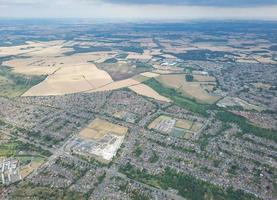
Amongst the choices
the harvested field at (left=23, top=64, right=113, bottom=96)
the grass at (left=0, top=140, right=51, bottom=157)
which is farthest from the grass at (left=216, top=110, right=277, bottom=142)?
the harvested field at (left=23, top=64, right=113, bottom=96)

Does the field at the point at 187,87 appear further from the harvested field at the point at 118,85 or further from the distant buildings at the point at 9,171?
the distant buildings at the point at 9,171

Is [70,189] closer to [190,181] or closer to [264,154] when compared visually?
[190,181]

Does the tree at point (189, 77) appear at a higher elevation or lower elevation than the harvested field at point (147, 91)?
lower

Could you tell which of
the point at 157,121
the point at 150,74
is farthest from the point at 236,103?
the point at 150,74

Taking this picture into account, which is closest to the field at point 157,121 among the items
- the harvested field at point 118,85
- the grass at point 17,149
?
the grass at point 17,149

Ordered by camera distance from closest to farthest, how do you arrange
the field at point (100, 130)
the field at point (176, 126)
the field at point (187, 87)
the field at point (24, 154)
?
the field at point (24, 154) → the field at point (100, 130) → the field at point (176, 126) → the field at point (187, 87)

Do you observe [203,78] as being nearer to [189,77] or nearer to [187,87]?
[189,77]

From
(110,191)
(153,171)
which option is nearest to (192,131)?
(153,171)
